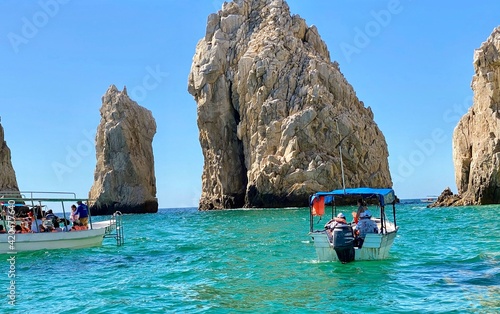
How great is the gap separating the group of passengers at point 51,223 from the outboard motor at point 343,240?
50.5 ft

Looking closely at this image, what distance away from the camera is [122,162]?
10969cm

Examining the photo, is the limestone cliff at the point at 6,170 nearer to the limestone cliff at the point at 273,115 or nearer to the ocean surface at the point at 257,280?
the limestone cliff at the point at 273,115

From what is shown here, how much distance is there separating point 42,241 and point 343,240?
603 inches

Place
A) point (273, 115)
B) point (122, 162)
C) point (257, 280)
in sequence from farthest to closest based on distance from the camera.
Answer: point (122, 162) < point (273, 115) < point (257, 280)

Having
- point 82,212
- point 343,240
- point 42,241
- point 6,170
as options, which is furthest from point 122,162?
point 343,240

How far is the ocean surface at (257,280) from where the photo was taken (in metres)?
14.9

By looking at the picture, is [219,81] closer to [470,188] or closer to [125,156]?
[125,156]

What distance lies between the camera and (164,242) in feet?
116

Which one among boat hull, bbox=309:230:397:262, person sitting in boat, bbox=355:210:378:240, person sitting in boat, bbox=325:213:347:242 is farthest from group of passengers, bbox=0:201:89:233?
person sitting in boat, bbox=355:210:378:240

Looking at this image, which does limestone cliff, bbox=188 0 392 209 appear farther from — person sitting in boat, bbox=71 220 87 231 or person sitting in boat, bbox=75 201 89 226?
person sitting in boat, bbox=71 220 87 231

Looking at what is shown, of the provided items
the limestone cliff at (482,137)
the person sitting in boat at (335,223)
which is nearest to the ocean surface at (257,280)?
the person sitting in boat at (335,223)

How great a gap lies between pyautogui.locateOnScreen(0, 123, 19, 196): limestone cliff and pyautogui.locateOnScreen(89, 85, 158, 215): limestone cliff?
2182 cm

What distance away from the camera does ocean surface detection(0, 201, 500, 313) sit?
14.9 metres

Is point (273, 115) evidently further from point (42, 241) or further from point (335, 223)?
point (335, 223)
